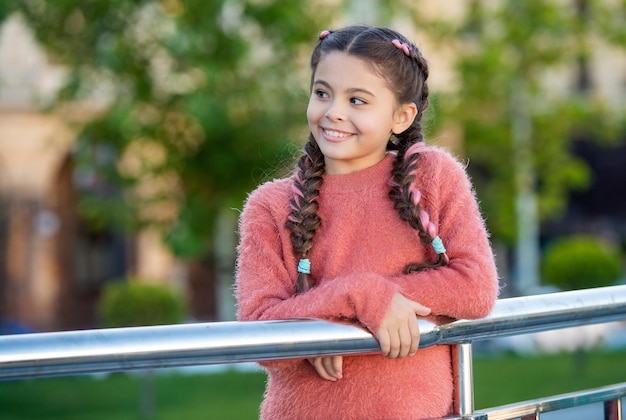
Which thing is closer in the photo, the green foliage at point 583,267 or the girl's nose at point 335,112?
the girl's nose at point 335,112

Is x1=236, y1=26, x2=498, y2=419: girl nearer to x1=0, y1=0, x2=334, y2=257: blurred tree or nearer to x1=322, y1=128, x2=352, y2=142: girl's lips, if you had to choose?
x1=322, y1=128, x2=352, y2=142: girl's lips

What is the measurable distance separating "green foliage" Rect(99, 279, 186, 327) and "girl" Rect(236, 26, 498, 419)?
353 inches

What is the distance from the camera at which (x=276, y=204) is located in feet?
7.72

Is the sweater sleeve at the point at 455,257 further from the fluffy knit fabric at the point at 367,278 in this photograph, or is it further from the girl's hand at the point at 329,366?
the girl's hand at the point at 329,366

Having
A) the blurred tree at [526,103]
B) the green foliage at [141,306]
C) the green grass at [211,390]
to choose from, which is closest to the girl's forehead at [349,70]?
the green grass at [211,390]

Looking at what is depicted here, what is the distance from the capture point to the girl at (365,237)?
2127 mm

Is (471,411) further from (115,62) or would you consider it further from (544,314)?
(115,62)

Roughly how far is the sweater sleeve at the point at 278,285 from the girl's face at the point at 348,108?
0.58ft

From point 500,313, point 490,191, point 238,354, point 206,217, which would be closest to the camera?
point 238,354

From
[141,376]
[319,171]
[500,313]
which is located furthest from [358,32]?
[141,376]

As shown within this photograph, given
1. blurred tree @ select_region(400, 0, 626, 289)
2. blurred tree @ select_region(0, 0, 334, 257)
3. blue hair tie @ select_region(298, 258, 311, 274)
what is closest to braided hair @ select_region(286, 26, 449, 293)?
blue hair tie @ select_region(298, 258, 311, 274)

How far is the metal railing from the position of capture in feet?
5.74

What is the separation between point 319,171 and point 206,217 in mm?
9735

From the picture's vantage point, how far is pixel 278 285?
7.36 ft
